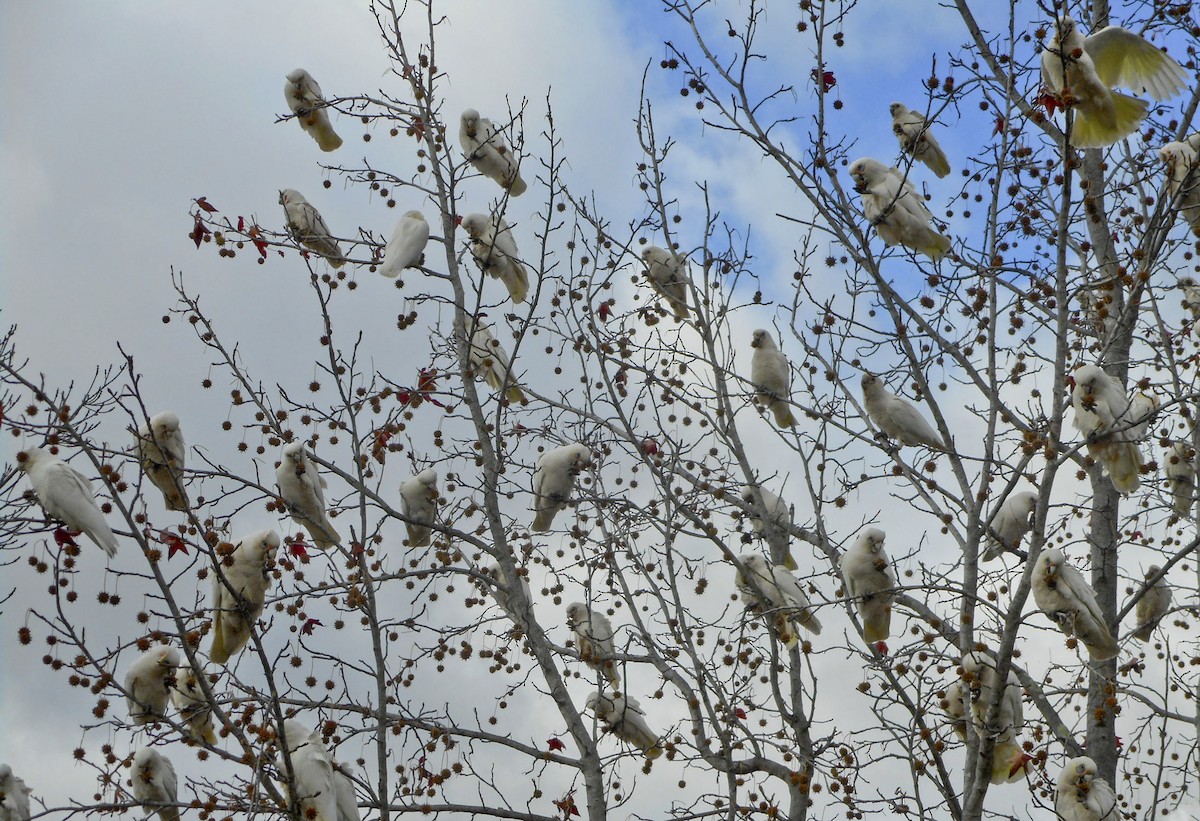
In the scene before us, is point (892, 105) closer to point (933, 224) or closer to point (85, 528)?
point (933, 224)

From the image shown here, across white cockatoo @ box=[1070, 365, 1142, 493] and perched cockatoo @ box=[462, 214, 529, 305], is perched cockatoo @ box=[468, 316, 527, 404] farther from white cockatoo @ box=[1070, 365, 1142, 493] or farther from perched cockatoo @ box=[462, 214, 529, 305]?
white cockatoo @ box=[1070, 365, 1142, 493]

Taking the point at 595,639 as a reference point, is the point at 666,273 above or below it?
above

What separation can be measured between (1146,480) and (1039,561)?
4.65ft

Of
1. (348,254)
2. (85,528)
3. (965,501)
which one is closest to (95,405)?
(85,528)

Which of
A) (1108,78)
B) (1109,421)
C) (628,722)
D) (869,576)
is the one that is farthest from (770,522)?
(1108,78)

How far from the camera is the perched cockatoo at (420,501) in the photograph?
697 cm

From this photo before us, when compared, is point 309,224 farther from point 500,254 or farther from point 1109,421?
point 1109,421

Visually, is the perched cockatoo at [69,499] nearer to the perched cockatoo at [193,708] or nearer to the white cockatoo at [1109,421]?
the perched cockatoo at [193,708]

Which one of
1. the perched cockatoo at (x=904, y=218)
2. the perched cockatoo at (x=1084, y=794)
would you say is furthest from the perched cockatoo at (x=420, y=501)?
the perched cockatoo at (x=1084, y=794)

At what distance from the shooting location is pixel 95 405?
540 cm

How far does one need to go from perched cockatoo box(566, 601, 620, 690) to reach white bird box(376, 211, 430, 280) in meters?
2.15

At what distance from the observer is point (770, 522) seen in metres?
6.88

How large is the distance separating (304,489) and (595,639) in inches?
66.0

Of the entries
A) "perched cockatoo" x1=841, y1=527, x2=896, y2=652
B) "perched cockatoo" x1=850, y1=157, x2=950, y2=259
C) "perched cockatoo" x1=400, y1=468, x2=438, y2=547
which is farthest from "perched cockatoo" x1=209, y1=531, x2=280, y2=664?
"perched cockatoo" x1=850, y1=157, x2=950, y2=259
